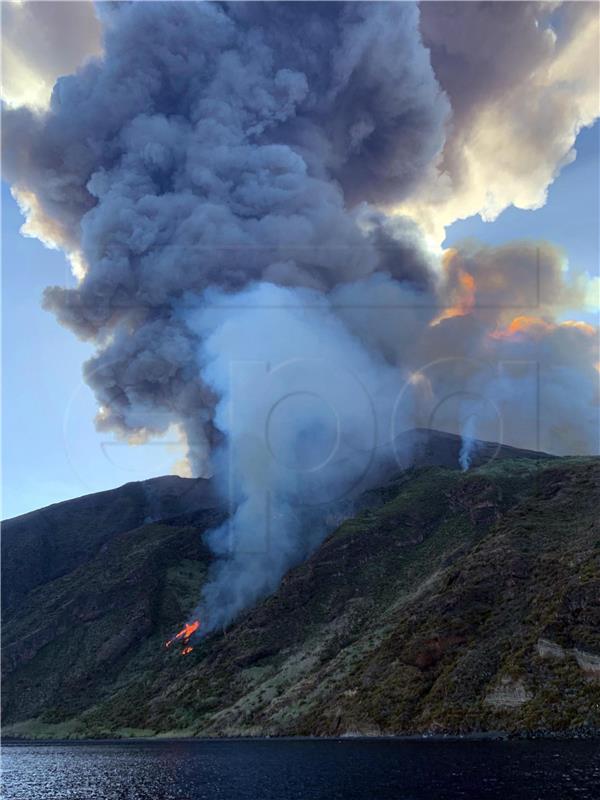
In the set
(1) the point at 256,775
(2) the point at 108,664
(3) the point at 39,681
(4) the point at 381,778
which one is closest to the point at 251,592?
(2) the point at 108,664

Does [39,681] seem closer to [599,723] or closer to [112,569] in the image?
[112,569]

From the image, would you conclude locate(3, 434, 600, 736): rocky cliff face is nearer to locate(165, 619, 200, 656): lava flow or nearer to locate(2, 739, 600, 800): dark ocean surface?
locate(165, 619, 200, 656): lava flow

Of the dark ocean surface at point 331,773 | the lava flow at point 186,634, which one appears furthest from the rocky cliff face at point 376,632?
the dark ocean surface at point 331,773

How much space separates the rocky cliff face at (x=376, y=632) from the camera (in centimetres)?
9362

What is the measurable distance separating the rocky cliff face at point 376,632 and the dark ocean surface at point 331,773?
417 inches

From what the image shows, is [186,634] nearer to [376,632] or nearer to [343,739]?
[376,632]

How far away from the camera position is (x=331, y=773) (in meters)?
67.2

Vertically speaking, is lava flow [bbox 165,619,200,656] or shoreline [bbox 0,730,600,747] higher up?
lava flow [bbox 165,619,200,656]

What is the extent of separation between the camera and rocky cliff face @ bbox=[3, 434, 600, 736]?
9362cm

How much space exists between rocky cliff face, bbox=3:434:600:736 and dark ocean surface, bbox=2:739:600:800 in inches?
417

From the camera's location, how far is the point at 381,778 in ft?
199

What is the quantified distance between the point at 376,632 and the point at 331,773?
2390 inches

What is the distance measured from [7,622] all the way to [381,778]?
163462 millimetres

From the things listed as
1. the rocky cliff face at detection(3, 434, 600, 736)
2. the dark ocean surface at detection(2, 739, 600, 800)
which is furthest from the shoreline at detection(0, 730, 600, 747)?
the dark ocean surface at detection(2, 739, 600, 800)
